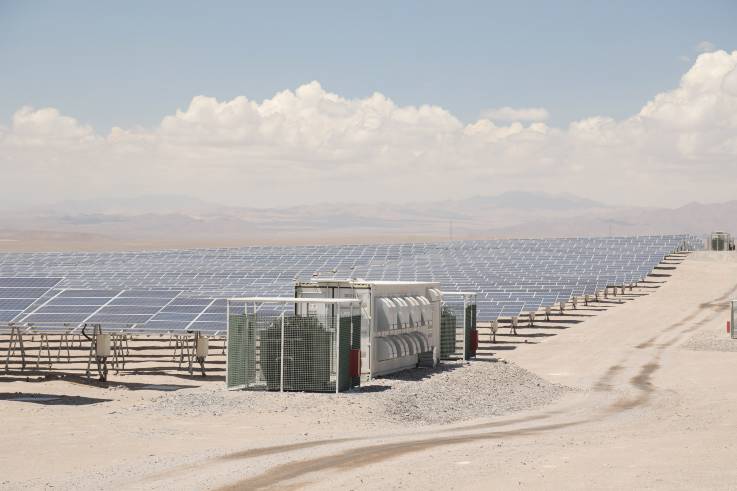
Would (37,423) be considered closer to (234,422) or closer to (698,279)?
(234,422)

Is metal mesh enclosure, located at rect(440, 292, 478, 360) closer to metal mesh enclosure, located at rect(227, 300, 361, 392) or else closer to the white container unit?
the white container unit

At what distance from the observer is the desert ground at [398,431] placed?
690 inches

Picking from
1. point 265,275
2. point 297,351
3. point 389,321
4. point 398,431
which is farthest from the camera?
point 265,275

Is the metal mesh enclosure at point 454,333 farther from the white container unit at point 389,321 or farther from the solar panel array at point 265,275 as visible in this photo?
the solar panel array at point 265,275

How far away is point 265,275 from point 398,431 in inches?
2204

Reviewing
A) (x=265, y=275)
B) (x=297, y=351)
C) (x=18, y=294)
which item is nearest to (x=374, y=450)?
(x=297, y=351)

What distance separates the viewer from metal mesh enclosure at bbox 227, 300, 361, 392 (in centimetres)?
2758

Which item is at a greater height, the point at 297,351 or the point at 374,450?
the point at 297,351

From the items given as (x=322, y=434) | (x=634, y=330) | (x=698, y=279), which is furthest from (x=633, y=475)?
(x=698, y=279)

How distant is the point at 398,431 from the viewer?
76.2 ft

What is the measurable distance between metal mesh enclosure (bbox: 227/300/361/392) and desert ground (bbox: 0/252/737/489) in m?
0.89

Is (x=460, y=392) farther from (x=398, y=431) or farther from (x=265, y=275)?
(x=265, y=275)

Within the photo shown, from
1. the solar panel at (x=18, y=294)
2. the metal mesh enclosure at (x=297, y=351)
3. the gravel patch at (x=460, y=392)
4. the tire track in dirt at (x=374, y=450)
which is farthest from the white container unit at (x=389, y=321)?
the solar panel at (x=18, y=294)

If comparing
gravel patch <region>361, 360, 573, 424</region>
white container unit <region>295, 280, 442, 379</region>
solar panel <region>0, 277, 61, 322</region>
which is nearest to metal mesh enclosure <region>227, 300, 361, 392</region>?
gravel patch <region>361, 360, 573, 424</region>
